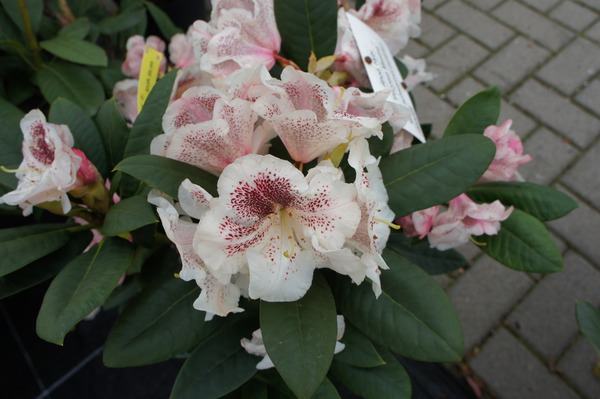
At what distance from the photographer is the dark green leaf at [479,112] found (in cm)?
97

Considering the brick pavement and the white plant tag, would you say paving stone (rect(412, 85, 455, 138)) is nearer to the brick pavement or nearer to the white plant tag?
the brick pavement

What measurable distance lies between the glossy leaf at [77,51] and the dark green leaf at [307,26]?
24.7 inches

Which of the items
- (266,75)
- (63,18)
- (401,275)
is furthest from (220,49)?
(63,18)

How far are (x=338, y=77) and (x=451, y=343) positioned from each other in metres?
0.48

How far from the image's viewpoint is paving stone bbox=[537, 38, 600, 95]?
261 cm

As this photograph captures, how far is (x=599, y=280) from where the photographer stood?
2.08 m

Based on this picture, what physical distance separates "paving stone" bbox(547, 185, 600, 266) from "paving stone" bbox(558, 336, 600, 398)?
0.39m

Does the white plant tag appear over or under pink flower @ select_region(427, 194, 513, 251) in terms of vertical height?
over

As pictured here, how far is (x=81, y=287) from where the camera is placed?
73cm

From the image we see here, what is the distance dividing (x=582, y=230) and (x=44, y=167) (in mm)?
2105

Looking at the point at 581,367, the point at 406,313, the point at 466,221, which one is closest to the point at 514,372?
the point at 581,367

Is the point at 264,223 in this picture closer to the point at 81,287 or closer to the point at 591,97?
the point at 81,287

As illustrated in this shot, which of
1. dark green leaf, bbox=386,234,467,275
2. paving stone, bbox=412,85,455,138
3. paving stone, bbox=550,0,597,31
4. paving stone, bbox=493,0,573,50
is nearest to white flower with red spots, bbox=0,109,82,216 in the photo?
dark green leaf, bbox=386,234,467,275

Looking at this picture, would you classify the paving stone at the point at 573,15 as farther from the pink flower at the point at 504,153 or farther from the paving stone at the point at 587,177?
the pink flower at the point at 504,153
